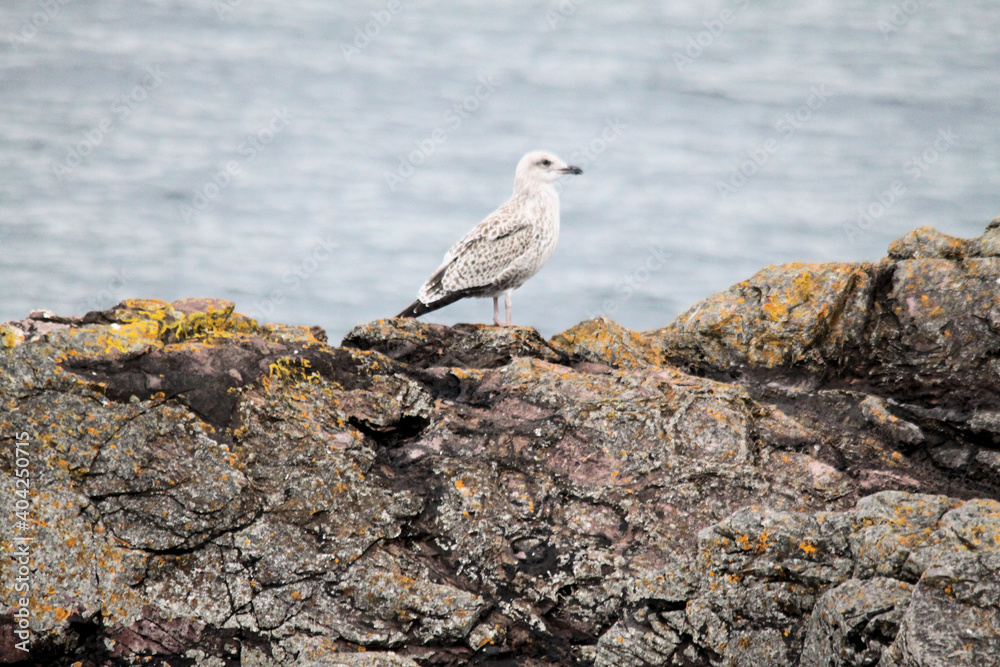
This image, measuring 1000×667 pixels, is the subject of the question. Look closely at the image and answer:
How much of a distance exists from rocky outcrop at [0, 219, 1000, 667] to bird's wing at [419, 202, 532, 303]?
478cm

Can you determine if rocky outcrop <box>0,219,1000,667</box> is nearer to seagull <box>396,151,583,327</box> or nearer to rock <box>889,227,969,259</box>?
rock <box>889,227,969,259</box>

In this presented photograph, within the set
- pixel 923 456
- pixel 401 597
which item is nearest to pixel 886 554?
pixel 923 456

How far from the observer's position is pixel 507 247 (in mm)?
13102

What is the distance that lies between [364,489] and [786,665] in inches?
121

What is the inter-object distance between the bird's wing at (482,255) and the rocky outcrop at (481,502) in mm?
4782

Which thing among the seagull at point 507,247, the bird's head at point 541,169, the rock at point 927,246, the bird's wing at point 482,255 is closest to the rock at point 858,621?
the rock at point 927,246

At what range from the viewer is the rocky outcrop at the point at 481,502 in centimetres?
573

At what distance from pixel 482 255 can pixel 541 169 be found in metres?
1.68

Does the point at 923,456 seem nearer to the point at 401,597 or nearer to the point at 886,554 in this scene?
the point at 886,554

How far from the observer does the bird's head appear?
1361cm

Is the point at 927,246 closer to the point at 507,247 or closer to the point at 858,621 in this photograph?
the point at 858,621

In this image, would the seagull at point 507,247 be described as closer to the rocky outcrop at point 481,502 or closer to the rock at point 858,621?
the rocky outcrop at point 481,502

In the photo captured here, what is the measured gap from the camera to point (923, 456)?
7.45 meters

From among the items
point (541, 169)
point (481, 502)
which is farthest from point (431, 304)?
point (481, 502)
